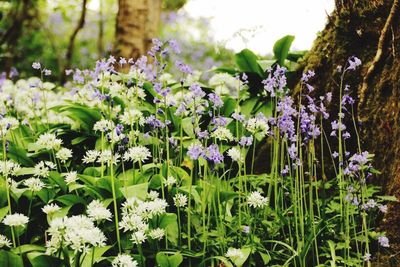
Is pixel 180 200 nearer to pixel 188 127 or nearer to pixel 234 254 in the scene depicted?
pixel 234 254

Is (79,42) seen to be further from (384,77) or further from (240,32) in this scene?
(384,77)

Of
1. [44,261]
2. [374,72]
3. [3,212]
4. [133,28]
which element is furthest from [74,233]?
[133,28]

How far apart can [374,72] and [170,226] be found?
1551 millimetres

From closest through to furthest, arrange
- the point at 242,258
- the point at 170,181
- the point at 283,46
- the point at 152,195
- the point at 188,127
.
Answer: the point at 242,258
the point at 152,195
the point at 170,181
the point at 188,127
the point at 283,46

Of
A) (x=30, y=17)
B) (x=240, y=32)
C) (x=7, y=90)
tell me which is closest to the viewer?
(x=240, y=32)

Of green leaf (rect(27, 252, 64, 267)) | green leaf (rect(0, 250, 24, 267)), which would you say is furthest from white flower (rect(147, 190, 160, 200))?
green leaf (rect(0, 250, 24, 267))

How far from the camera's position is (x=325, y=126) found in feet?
12.3

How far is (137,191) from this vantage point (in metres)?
2.90

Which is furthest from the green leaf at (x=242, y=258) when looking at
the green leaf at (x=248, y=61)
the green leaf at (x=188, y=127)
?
the green leaf at (x=248, y=61)

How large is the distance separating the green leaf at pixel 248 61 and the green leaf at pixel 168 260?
227 centimetres

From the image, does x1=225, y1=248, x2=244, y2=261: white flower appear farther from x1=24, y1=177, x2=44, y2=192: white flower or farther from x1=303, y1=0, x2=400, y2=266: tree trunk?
x1=24, y1=177, x2=44, y2=192: white flower

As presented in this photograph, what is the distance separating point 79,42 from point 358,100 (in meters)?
11.1

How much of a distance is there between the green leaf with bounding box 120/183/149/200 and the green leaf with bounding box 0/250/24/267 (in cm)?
59

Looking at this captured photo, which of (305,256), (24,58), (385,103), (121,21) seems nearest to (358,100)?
(385,103)
